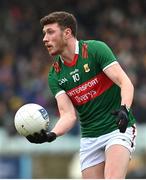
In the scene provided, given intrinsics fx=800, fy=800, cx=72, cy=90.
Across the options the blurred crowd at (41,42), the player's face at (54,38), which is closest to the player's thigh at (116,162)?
the player's face at (54,38)

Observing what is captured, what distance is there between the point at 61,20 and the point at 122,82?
92 cm

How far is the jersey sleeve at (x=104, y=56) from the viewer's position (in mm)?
7605

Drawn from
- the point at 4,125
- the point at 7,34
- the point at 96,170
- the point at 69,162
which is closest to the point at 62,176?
the point at 69,162

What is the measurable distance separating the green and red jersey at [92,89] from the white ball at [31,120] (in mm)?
444

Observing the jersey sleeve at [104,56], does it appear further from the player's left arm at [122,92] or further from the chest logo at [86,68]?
the chest logo at [86,68]

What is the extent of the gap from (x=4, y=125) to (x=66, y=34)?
7.06m

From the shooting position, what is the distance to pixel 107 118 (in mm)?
7820

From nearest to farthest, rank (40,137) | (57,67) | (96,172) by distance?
(40,137), (96,172), (57,67)

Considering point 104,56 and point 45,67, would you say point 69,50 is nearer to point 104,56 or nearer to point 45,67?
point 104,56

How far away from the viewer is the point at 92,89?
784 centimetres

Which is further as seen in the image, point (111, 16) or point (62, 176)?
point (111, 16)

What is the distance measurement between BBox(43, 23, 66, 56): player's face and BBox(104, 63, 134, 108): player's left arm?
0.54m

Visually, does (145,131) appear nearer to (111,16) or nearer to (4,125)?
(4,125)

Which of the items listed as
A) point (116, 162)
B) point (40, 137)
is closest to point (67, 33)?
point (40, 137)
